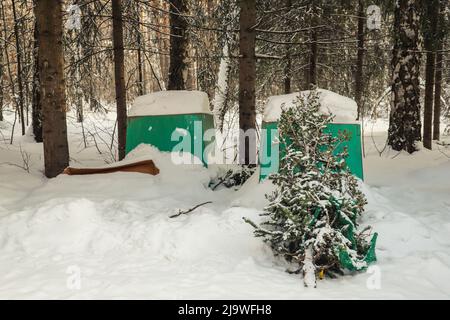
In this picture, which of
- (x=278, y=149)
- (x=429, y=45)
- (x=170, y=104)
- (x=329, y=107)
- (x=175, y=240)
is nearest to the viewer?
(x=175, y=240)

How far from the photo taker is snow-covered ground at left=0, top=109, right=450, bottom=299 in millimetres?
3332

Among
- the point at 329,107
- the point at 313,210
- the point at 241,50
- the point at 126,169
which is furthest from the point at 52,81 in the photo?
the point at 313,210

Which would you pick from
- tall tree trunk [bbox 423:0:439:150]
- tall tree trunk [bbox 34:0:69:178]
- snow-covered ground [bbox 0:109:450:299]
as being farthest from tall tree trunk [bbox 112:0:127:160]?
tall tree trunk [bbox 423:0:439:150]

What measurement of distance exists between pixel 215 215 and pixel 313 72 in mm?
6909

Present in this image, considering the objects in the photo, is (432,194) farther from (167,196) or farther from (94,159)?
(94,159)

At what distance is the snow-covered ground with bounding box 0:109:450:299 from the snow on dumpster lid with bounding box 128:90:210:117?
84 centimetres

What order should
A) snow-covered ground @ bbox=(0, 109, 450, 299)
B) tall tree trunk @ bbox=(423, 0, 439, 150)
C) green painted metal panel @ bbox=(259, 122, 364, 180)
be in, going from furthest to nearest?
tall tree trunk @ bbox=(423, 0, 439, 150), green painted metal panel @ bbox=(259, 122, 364, 180), snow-covered ground @ bbox=(0, 109, 450, 299)

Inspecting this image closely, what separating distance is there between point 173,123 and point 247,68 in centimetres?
155

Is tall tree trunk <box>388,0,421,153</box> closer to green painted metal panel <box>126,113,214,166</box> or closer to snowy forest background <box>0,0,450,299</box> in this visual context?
snowy forest background <box>0,0,450,299</box>

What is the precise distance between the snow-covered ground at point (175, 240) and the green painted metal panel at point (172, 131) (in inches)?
12.4

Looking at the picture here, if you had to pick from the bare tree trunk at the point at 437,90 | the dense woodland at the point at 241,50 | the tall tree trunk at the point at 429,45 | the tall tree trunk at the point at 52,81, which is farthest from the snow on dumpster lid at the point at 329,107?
the bare tree trunk at the point at 437,90

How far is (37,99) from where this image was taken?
10898 mm

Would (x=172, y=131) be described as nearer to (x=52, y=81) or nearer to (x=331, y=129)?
(x=52, y=81)

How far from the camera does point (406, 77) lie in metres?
8.34
